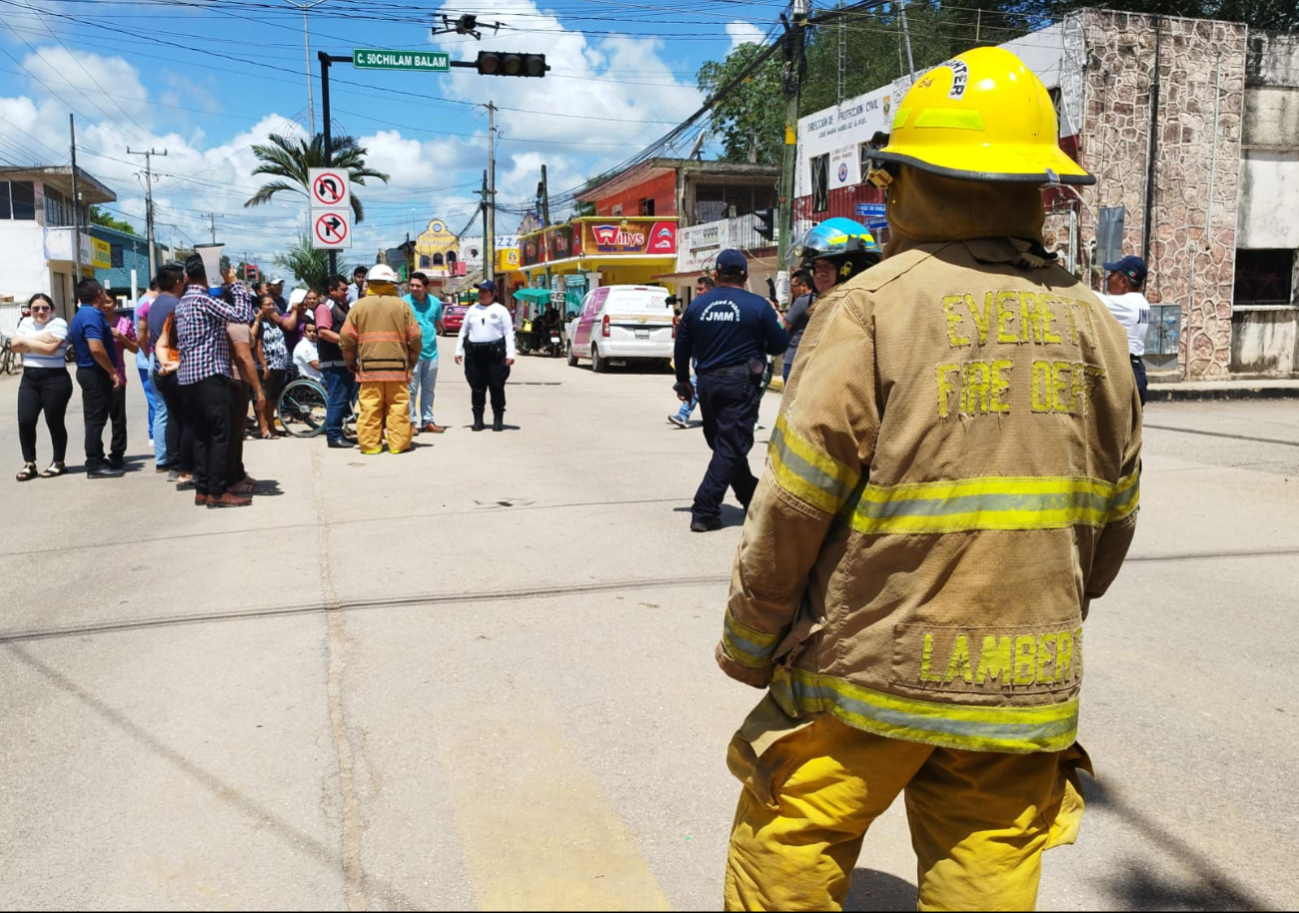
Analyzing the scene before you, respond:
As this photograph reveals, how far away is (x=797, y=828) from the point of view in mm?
2064

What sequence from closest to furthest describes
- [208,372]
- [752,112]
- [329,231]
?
[208,372] → [329,231] → [752,112]

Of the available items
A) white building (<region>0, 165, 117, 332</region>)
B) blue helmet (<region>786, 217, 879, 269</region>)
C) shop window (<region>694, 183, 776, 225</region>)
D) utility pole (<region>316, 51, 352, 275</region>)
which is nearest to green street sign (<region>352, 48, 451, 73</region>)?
utility pole (<region>316, 51, 352, 275</region>)

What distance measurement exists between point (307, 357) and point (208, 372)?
493 cm

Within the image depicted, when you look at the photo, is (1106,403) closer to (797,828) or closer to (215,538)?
(797,828)

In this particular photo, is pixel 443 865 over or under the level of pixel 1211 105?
under

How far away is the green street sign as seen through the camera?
16.4 metres

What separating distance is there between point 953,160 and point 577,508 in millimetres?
6703

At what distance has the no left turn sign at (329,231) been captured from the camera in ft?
54.9

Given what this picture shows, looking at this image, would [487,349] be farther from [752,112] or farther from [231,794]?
[752,112]

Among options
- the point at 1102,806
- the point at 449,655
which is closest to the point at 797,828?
the point at 1102,806

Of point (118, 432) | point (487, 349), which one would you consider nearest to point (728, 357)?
point (487, 349)

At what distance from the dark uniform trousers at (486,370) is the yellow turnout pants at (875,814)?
37.2ft

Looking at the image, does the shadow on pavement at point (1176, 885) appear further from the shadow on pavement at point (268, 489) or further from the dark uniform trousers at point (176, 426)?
the shadow on pavement at point (268, 489)

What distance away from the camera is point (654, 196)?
4216 centimetres
